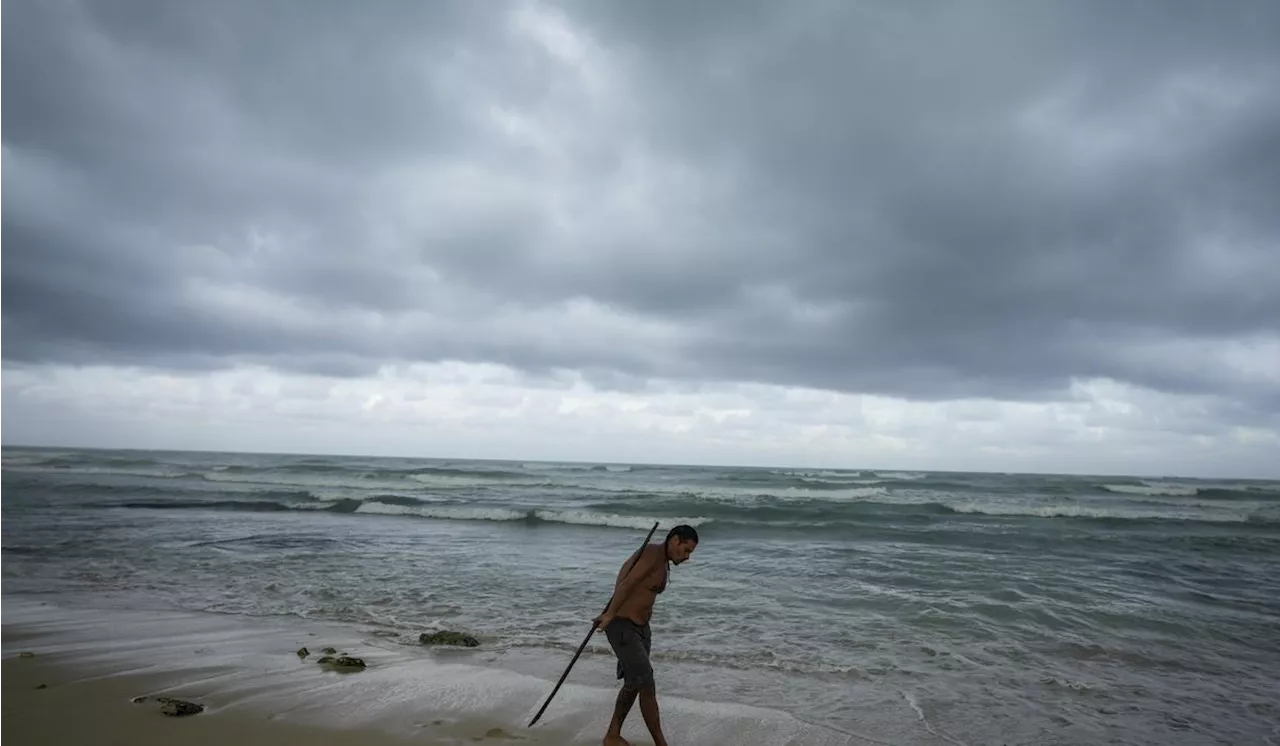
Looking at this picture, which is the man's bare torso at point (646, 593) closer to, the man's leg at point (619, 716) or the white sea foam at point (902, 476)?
the man's leg at point (619, 716)

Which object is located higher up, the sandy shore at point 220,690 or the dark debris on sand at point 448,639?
the sandy shore at point 220,690

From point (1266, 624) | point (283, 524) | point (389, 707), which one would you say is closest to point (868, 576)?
point (1266, 624)

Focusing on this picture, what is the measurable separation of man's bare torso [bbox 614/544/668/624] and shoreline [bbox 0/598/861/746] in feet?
3.61

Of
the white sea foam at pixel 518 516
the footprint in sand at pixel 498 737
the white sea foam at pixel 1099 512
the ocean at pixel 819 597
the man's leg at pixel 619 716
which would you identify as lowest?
the white sea foam at pixel 518 516

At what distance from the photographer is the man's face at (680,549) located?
4294mm

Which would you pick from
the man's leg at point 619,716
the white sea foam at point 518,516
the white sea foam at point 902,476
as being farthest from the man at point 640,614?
the white sea foam at point 902,476

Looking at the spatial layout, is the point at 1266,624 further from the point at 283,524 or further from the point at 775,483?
the point at 775,483

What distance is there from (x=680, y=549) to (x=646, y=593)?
40 centimetres

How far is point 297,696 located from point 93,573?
8512 millimetres

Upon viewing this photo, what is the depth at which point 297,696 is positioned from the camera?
5406 mm

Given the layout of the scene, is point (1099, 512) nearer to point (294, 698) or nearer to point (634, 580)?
point (634, 580)

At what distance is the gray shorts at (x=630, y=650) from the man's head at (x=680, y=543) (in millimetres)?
541

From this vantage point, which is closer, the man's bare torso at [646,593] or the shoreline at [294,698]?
the man's bare torso at [646,593]

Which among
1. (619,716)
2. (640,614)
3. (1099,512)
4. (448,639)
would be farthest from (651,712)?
(1099,512)
